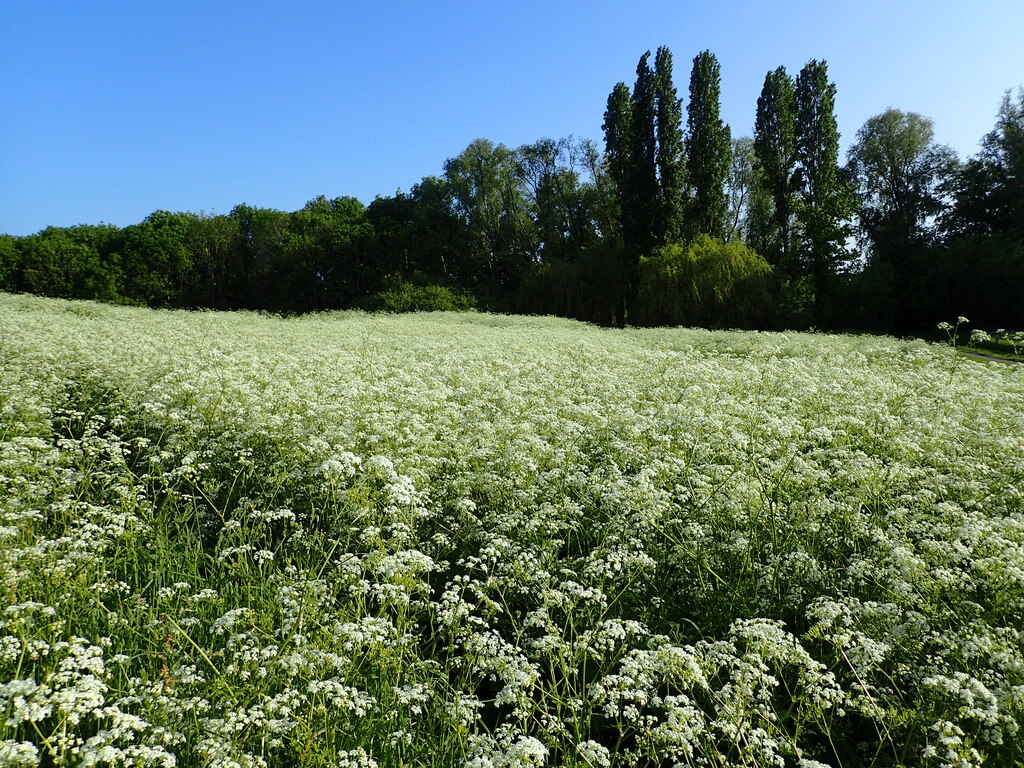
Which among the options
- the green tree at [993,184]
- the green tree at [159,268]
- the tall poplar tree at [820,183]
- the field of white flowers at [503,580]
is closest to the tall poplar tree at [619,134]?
the tall poplar tree at [820,183]

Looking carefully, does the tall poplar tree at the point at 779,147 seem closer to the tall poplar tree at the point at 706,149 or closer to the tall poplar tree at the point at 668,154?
the tall poplar tree at the point at 706,149

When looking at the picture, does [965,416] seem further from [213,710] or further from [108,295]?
[108,295]

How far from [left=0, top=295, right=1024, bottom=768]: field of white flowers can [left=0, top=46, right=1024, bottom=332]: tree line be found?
81.2ft

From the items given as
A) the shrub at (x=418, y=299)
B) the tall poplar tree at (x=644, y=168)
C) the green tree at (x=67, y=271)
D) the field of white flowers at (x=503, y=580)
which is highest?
the tall poplar tree at (x=644, y=168)

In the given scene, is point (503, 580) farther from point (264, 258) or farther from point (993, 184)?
point (264, 258)

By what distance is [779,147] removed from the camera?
38344 mm

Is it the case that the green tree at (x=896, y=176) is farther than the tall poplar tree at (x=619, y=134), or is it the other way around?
the green tree at (x=896, y=176)

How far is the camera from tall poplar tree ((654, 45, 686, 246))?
36.1 m

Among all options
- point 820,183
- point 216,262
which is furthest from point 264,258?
point 820,183

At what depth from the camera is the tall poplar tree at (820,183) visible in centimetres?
3725

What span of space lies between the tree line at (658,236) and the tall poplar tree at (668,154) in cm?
11

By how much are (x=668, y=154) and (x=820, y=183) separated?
32.7 feet

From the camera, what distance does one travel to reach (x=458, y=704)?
3.08 m

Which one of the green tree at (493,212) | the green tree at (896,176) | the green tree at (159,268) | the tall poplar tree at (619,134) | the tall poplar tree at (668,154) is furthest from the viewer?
the green tree at (159,268)
